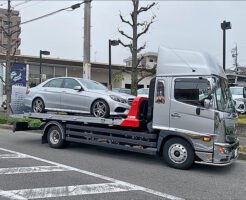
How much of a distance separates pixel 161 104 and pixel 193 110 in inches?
32.5

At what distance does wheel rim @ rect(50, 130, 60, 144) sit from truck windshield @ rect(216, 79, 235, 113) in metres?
5.21

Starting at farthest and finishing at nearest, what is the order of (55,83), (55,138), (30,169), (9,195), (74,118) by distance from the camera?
(55,83), (55,138), (74,118), (30,169), (9,195)

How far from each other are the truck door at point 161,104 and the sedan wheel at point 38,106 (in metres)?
4.31

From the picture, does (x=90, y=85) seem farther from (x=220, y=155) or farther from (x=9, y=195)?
(x=9, y=195)

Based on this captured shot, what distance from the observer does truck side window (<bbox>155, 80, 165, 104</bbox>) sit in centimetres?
673

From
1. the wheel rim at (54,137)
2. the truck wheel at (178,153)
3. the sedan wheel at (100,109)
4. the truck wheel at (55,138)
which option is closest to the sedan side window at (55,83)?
the truck wheel at (55,138)

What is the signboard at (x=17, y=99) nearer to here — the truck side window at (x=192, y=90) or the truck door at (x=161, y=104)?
the truck door at (x=161, y=104)

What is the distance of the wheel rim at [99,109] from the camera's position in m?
7.88

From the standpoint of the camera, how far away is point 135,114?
712 cm

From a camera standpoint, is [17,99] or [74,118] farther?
[17,99]

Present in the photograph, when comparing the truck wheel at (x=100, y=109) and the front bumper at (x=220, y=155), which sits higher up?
the truck wheel at (x=100, y=109)

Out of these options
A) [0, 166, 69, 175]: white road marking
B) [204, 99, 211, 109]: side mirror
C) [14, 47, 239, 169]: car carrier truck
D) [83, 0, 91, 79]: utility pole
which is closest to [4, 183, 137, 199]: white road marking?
[0, 166, 69, 175]: white road marking

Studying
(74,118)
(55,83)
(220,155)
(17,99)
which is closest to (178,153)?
(220,155)

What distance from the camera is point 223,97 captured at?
6387 millimetres
